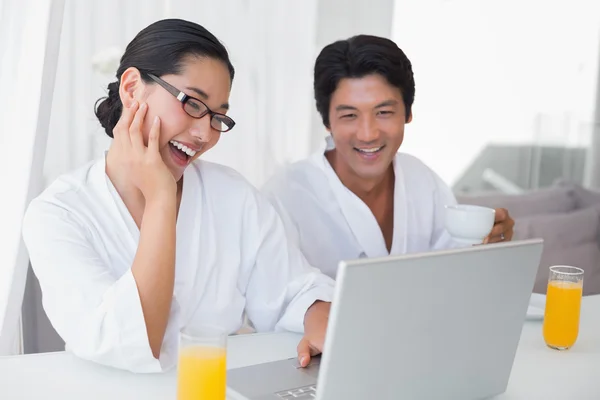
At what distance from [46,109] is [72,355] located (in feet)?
3.10

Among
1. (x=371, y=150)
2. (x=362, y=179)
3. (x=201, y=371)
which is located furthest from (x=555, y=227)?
(x=201, y=371)

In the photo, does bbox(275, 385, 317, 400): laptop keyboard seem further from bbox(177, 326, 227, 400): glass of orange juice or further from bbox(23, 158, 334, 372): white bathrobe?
bbox(23, 158, 334, 372): white bathrobe

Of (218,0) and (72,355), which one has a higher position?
(218,0)

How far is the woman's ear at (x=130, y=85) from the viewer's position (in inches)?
62.3

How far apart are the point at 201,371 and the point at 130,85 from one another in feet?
2.58

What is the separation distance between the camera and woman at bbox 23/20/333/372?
4.41 ft

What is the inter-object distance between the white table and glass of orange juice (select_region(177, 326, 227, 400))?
0.19 m

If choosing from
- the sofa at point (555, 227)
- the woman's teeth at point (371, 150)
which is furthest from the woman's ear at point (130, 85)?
the sofa at point (555, 227)

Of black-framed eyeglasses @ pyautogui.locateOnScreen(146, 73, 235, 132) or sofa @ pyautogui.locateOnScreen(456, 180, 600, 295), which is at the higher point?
black-framed eyeglasses @ pyautogui.locateOnScreen(146, 73, 235, 132)

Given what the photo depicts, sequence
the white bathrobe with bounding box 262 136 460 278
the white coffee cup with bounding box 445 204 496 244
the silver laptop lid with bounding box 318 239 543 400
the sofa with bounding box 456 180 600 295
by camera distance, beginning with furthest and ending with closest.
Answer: the sofa with bounding box 456 180 600 295
the white bathrobe with bounding box 262 136 460 278
the white coffee cup with bounding box 445 204 496 244
the silver laptop lid with bounding box 318 239 543 400

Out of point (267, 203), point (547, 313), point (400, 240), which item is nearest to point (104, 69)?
point (267, 203)

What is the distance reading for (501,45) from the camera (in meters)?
4.40

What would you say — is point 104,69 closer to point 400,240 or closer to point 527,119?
point 400,240

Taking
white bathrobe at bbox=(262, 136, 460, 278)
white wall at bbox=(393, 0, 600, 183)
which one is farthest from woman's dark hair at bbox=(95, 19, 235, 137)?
white wall at bbox=(393, 0, 600, 183)
